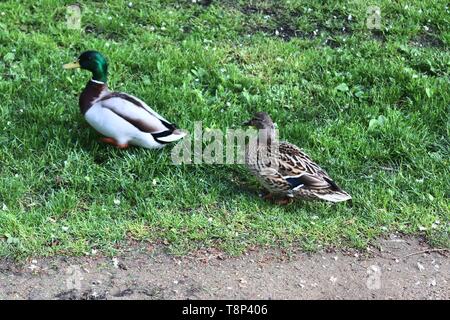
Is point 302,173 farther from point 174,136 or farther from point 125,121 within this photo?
point 125,121

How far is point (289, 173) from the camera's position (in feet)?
17.0

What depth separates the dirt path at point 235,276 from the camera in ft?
14.6

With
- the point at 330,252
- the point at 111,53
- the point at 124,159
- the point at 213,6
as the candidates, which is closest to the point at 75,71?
the point at 111,53

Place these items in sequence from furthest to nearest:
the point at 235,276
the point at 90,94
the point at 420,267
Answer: the point at 90,94 < the point at 420,267 < the point at 235,276

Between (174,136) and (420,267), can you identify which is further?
(174,136)

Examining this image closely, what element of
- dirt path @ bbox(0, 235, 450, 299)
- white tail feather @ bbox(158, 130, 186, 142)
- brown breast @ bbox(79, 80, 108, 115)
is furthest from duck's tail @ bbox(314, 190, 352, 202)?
brown breast @ bbox(79, 80, 108, 115)

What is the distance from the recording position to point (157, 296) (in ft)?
14.5

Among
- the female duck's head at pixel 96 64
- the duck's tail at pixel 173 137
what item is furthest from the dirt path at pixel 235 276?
the female duck's head at pixel 96 64

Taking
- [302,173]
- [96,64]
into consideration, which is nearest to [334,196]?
[302,173]

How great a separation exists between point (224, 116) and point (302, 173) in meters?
1.15

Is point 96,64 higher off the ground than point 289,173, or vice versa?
point 96,64

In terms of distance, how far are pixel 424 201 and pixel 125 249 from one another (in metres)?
2.18

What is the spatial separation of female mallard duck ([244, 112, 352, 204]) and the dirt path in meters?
0.48
